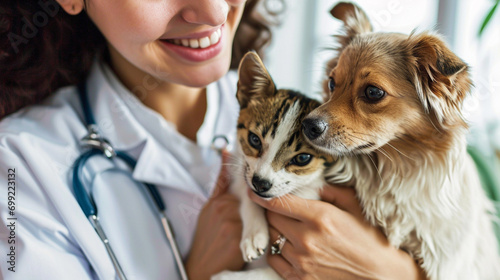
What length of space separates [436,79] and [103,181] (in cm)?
100

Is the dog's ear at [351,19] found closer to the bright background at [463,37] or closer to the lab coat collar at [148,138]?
the bright background at [463,37]

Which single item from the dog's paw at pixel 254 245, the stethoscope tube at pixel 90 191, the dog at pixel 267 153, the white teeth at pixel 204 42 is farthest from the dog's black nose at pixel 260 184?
the white teeth at pixel 204 42

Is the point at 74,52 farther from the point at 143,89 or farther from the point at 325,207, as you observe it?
the point at 325,207

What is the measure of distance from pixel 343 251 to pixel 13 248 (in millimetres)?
874

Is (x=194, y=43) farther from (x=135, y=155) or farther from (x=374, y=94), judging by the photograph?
(x=374, y=94)

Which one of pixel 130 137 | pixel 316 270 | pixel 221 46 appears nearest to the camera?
pixel 316 270

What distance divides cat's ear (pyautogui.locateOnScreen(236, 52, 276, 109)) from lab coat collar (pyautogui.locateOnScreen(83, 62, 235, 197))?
0.31 m

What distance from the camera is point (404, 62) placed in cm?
91

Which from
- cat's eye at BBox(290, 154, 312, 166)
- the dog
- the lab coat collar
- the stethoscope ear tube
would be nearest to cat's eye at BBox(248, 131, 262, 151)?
the dog

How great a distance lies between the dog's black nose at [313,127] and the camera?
2.91 feet

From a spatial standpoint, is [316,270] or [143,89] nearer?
[316,270]

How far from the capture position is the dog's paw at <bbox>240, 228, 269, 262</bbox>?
994 millimetres

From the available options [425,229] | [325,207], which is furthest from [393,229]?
[325,207]

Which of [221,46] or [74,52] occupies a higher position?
[221,46]
